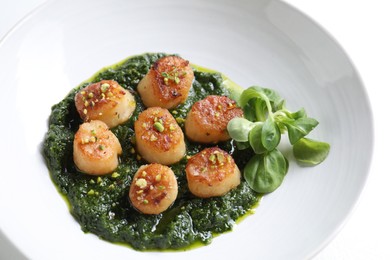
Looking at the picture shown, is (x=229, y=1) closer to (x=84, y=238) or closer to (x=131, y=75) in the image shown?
(x=131, y=75)

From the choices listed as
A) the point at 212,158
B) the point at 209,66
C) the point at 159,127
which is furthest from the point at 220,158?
the point at 209,66

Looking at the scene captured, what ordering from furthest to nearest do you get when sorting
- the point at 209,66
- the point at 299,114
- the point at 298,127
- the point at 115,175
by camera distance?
the point at 209,66, the point at 299,114, the point at 298,127, the point at 115,175

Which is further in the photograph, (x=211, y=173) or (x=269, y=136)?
(x=269, y=136)

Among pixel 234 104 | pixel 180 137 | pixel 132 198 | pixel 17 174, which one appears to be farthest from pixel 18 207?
pixel 234 104

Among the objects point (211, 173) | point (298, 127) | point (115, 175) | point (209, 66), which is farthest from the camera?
point (209, 66)

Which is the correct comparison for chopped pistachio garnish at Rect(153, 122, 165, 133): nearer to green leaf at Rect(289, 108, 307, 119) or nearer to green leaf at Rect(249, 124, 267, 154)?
green leaf at Rect(249, 124, 267, 154)

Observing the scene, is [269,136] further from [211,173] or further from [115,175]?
[115,175]

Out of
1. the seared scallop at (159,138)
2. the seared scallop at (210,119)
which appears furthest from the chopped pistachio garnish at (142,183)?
the seared scallop at (210,119)
